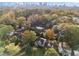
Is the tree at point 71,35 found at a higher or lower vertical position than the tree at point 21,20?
lower


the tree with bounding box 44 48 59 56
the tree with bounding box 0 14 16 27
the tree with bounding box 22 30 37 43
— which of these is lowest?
the tree with bounding box 44 48 59 56

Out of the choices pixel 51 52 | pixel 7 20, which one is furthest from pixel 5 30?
pixel 51 52

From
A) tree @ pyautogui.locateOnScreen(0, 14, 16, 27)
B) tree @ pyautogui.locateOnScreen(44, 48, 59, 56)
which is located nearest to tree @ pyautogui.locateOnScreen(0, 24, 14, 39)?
tree @ pyautogui.locateOnScreen(0, 14, 16, 27)

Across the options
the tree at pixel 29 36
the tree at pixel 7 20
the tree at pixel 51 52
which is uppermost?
the tree at pixel 7 20

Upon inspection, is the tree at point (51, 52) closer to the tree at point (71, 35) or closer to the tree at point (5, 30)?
the tree at point (71, 35)

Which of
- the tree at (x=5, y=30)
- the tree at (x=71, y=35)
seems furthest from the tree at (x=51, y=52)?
the tree at (x=5, y=30)

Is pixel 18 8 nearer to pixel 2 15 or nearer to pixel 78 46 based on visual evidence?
pixel 2 15

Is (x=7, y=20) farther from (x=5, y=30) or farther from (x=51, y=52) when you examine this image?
(x=51, y=52)

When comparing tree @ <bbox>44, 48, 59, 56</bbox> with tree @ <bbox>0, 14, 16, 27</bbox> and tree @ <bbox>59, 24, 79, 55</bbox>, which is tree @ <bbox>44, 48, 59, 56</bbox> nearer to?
tree @ <bbox>59, 24, 79, 55</bbox>

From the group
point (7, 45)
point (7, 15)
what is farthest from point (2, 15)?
point (7, 45)

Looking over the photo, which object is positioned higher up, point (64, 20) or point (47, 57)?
point (64, 20)
